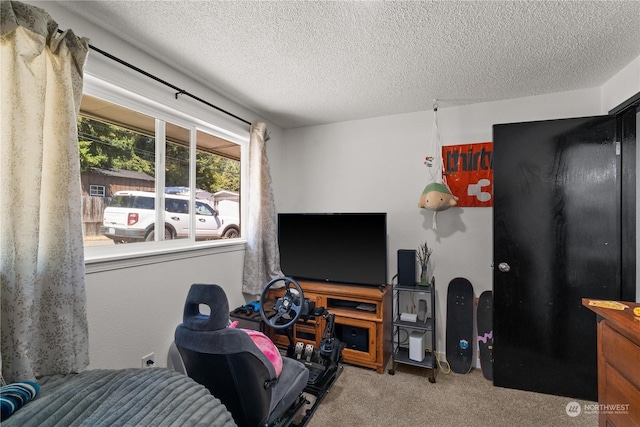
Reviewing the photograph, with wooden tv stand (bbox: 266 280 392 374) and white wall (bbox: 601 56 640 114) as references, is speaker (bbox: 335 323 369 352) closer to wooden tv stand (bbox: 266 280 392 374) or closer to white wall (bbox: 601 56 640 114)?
wooden tv stand (bbox: 266 280 392 374)

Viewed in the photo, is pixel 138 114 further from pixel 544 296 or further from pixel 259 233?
pixel 544 296

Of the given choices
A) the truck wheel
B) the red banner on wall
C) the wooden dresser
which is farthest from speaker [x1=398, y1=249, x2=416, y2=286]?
the truck wheel

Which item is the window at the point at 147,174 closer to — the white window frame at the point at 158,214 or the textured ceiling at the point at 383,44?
the white window frame at the point at 158,214

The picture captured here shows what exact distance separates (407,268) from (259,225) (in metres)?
1.47

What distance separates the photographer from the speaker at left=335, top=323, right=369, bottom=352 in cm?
255

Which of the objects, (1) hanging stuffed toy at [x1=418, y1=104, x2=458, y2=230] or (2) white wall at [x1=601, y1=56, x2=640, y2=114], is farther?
(1) hanging stuffed toy at [x1=418, y1=104, x2=458, y2=230]

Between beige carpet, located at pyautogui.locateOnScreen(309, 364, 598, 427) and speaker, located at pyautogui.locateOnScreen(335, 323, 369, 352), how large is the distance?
0.73 ft

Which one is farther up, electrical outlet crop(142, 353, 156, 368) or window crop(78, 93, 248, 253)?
window crop(78, 93, 248, 253)

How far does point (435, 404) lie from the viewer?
6.75 ft

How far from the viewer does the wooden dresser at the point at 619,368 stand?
1.08 metres

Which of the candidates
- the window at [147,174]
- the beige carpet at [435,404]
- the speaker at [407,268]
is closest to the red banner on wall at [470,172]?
the speaker at [407,268]

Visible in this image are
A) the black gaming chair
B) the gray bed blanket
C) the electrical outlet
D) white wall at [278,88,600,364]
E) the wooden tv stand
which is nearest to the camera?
the gray bed blanket

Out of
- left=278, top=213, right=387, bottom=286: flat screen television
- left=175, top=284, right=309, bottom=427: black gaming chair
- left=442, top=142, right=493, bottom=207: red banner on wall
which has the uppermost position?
left=442, top=142, right=493, bottom=207: red banner on wall

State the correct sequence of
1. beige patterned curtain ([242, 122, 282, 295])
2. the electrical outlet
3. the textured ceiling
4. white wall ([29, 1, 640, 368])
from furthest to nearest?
beige patterned curtain ([242, 122, 282, 295])
the electrical outlet
white wall ([29, 1, 640, 368])
the textured ceiling
